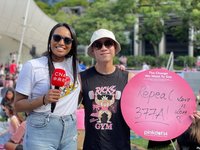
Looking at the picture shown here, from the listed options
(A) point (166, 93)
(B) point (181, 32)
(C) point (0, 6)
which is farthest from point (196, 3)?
(A) point (166, 93)

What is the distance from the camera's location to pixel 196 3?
3008 cm

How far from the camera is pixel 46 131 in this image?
264 cm

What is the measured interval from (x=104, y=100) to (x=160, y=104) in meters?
0.47

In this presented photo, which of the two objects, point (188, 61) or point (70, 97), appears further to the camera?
point (188, 61)

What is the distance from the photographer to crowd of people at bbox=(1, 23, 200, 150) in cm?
262

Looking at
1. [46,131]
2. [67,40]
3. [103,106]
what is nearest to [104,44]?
[67,40]

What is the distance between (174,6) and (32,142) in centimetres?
3028

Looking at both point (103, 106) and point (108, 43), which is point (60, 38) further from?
point (103, 106)

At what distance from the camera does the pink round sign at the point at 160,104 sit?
3.07 m

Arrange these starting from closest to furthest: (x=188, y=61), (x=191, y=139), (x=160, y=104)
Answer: (x=160, y=104) → (x=191, y=139) → (x=188, y=61)

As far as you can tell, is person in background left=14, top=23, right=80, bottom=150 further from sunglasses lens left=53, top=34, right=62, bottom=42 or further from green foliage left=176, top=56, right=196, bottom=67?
green foliage left=176, top=56, right=196, bottom=67

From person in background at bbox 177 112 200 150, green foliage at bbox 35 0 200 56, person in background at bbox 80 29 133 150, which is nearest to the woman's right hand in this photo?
person in background at bbox 80 29 133 150

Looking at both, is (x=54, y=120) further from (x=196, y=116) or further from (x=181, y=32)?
(x=181, y=32)

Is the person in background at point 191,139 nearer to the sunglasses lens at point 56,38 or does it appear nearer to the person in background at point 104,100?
the person in background at point 104,100
